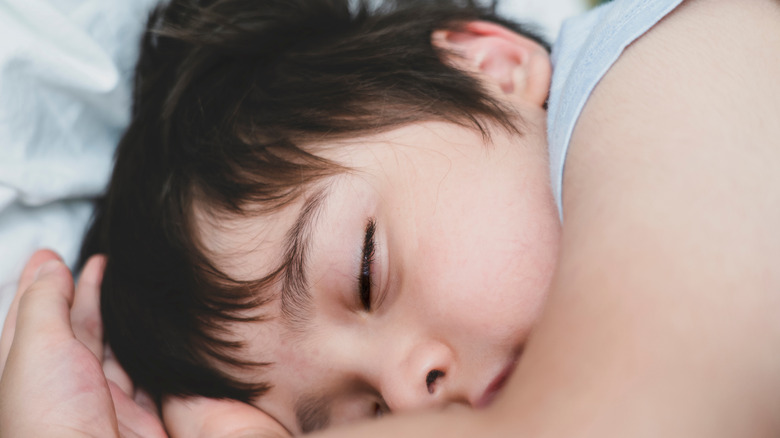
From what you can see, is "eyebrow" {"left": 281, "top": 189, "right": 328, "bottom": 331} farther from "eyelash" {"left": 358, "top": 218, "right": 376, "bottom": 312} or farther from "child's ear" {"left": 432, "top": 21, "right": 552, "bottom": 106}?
"child's ear" {"left": 432, "top": 21, "right": 552, "bottom": 106}

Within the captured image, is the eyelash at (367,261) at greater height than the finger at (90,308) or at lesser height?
greater

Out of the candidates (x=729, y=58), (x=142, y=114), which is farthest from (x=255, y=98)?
(x=729, y=58)

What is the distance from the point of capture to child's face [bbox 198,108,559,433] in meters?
0.70

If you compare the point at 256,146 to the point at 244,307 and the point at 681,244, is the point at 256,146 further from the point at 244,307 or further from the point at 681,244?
the point at 681,244

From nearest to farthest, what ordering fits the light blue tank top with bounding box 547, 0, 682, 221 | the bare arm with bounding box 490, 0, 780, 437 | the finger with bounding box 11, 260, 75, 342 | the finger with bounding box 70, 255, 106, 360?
the bare arm with bounding box 490, 0, 780, 437 → the light blue tank top with bounding box 547, 0, 682, 221 → the finger with bounding box 11, 260, 75, 342 → the finger with bounding box 70, 255, 106, 360

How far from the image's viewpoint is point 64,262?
1024 mm

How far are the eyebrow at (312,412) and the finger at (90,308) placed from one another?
0.33 meters

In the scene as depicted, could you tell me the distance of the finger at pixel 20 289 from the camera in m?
→ 0.87

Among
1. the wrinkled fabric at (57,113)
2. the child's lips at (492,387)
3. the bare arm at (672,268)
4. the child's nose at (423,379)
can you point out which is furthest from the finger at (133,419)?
the bare arm at (672,268)

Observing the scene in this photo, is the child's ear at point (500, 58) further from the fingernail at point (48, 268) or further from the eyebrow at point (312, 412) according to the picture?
the fingernail at point (48, 268)

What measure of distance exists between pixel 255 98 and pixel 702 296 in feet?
2.24

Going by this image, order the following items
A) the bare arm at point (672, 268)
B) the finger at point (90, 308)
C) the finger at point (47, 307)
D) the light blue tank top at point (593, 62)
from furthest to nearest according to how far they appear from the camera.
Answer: the finger at point (90, 308) → the finger at point (47, 307) → the light blue tank top at point (593, 62) → the bare arm at point (672, 268)

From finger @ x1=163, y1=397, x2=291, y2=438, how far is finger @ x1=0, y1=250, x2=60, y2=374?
0.81 ft

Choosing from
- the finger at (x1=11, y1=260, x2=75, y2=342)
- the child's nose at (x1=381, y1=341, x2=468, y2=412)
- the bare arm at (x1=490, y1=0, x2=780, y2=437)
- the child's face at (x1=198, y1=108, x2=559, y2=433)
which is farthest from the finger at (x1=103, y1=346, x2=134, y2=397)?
the bare arm at (x1=490, y1=0, x2=780, y2=437)
